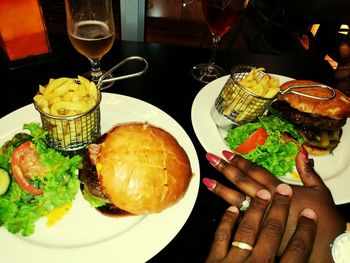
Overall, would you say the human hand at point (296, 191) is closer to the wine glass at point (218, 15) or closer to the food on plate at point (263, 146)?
the food on plate at point (263, 146)

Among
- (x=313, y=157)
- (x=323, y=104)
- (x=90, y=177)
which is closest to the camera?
(x=90, y=177)

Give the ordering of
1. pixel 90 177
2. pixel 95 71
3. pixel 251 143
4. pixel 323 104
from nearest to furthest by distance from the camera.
Result: 1. pixel 90 177
2. pixel 251 143
3. pixel 323 104
4. pixel 95 71

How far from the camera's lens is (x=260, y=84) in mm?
1930

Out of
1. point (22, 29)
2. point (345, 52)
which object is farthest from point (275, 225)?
point (22, 29)

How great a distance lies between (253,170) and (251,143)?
251mm

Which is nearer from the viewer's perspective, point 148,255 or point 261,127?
point 148,255

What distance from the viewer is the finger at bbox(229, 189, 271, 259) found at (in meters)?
1.36

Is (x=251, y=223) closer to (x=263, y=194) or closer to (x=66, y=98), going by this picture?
(x=263, y=194)

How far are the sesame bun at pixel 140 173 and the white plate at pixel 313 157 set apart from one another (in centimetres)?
40

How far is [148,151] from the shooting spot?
4.97 feet

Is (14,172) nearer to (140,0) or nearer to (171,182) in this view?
(171,182)

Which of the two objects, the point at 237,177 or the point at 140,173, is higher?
the point at 140,173

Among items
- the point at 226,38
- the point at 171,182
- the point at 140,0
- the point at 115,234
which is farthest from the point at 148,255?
the point at 226,38

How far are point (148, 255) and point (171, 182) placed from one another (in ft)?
1.18
